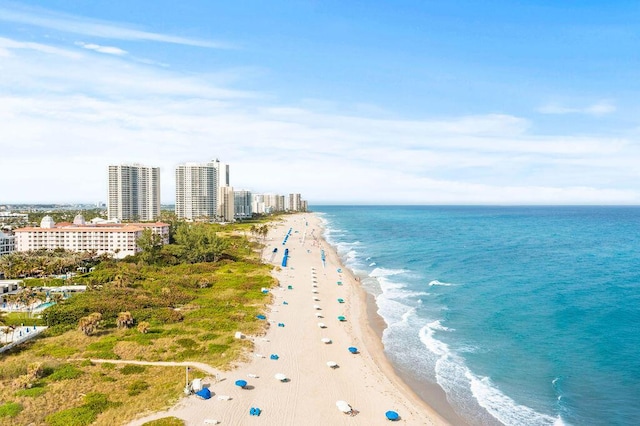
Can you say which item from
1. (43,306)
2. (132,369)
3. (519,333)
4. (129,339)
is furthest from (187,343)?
(519,333)

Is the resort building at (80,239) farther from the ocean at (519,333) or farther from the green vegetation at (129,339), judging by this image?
the ocean at (519,333)

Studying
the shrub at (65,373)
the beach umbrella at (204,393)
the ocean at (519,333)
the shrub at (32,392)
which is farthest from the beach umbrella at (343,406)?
the shrub at (32,392)

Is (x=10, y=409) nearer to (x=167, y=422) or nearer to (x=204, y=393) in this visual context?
(x=167, y=422)

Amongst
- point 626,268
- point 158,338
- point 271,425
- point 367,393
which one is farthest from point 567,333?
point 626,268

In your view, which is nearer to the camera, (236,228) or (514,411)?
(514,411)

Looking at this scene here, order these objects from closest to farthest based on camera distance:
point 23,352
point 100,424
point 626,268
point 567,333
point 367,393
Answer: point 100,424, point 367,393, point 23,352, point 567,333, point 626,268

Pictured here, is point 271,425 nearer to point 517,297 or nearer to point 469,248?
point 517,297
